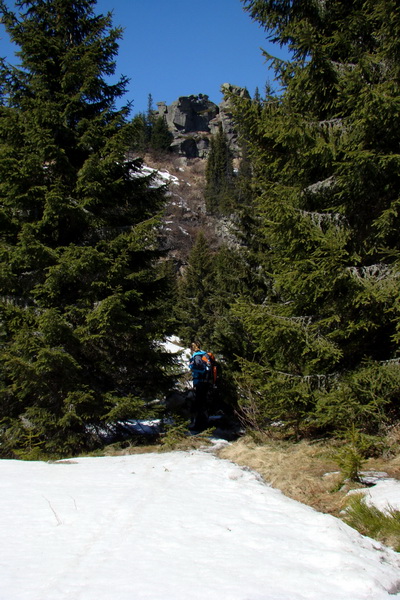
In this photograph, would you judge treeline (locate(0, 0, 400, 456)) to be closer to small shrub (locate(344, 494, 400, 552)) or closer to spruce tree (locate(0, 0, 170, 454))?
spruce tree (locate(0, 0, 170, 454))

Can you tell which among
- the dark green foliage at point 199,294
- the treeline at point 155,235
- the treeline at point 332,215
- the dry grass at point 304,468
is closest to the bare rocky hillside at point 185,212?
the dark green foliage at point 199,294

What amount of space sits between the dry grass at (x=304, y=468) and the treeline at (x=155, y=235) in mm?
462

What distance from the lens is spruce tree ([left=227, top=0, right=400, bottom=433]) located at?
5434 mm

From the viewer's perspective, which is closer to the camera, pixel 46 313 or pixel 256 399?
pixel 46 313

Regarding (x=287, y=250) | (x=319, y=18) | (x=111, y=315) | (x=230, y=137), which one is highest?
(x=230, y=137)

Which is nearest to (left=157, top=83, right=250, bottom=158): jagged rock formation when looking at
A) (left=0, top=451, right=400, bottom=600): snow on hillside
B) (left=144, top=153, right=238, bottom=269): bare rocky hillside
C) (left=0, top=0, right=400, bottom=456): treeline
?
(left=144, top=153, right=238, bottom=269): bare rocky hillside

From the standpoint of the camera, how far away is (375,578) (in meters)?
2.12

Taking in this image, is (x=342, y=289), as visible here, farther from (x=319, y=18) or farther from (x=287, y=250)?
(x=319, y=18)

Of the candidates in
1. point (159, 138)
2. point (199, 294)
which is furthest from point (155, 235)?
point (159, 138)

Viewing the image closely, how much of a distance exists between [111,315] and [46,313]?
3.54 ft

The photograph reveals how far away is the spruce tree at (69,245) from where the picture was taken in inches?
271

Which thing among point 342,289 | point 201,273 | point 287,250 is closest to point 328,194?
point 287,250

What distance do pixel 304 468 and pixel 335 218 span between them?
3.69 metres

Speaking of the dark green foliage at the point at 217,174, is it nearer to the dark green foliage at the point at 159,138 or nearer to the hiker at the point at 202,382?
the dark green foliage at the point at 159,138
